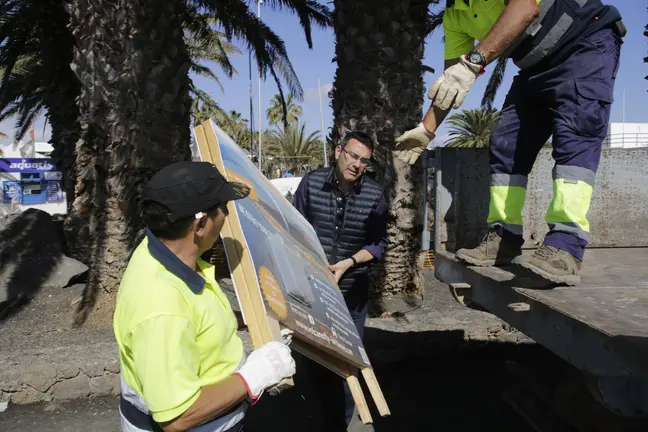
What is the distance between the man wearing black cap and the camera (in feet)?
5.17

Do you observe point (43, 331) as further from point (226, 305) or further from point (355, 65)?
point (226, 305)

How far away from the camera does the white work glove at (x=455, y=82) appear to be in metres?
2.53

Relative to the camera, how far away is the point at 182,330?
162 centimetres

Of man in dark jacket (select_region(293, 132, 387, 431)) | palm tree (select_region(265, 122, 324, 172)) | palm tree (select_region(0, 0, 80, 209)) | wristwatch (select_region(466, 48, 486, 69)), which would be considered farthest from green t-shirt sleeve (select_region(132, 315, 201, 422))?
palm tree (select_region(265, 122, 324, 172))

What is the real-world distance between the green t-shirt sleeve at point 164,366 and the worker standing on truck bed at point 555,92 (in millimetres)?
1580

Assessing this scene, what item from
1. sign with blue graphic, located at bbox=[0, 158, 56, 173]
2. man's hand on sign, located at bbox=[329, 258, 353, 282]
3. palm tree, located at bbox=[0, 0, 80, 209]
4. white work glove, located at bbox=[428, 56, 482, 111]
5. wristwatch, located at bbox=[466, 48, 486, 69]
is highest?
palm tree, located at bbox=[0, 0, 80, 209]

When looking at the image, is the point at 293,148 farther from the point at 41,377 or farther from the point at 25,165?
the point at 41,377

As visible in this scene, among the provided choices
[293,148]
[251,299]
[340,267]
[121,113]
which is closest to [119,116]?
[121,113]

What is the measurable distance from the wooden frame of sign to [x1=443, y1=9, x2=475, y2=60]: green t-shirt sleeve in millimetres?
1628

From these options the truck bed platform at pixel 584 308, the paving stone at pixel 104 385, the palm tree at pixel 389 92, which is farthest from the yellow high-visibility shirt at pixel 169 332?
the palm tree at pixel 389 92

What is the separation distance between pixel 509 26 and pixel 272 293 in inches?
64.8

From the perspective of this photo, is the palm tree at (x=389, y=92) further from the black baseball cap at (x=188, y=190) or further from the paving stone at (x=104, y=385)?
the black baseball cap at (x=188, y=190)

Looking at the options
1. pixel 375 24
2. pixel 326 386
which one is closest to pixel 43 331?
pixel 326 386

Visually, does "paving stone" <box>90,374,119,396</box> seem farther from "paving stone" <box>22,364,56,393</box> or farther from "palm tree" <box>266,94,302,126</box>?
"palm tree" <box>266,94,302,126</box>
